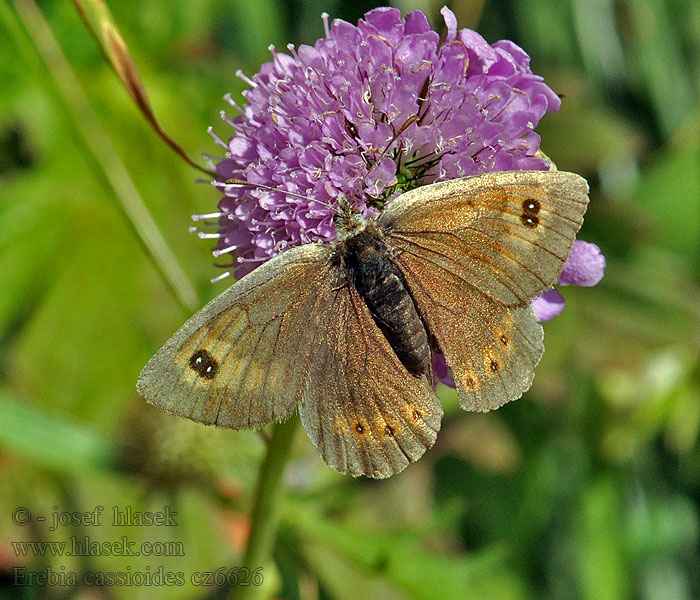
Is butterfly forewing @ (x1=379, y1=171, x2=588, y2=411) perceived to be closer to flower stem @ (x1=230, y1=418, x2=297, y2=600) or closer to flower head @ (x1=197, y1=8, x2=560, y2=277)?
flower head @ (x1=197, y1=8, x2=560, y2=277)

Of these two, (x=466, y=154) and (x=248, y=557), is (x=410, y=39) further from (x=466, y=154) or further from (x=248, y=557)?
(x=248, y=557)

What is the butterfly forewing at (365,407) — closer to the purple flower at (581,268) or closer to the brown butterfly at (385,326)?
the brown butterfly at (385,326)

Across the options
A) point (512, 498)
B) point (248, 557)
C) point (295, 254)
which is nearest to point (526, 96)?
point (295, 254)

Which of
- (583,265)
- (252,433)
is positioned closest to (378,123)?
(583,265)

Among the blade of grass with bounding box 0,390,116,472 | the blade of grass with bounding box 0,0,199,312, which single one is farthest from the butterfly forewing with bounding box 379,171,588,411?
the blade of grass with bounding box 0,390,116,472

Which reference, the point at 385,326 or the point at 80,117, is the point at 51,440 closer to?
the point at 80,117

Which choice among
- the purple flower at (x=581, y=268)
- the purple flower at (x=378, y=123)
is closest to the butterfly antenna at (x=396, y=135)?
the purple flower at (x=378, y=123)
